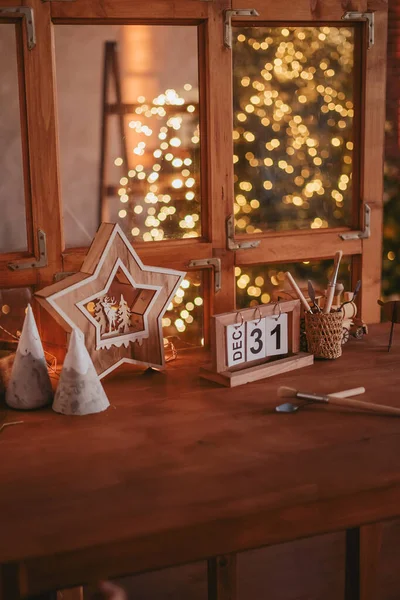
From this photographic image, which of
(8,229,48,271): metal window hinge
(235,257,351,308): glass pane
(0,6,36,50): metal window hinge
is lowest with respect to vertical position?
(235,257,351,308): glass pane

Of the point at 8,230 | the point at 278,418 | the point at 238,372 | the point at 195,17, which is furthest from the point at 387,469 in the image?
the point at 195,17

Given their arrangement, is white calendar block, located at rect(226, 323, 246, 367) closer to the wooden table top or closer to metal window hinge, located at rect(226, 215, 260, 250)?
the wooden table top

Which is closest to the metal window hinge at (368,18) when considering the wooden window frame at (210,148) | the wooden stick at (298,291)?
the wooden window frame at (210,148)

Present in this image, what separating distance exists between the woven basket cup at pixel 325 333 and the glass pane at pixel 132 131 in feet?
1.53

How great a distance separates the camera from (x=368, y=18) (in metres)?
2.28

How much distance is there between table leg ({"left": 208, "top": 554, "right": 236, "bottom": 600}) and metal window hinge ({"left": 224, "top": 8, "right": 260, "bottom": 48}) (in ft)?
4.59

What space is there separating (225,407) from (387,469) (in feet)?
1.43

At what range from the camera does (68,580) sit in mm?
1163

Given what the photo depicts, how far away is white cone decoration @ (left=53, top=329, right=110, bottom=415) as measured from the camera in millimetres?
1675

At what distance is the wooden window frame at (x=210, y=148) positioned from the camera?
1.98 meters

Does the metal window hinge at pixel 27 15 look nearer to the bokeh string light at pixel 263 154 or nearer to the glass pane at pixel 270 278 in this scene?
the bokeh string light at pixel 263 154

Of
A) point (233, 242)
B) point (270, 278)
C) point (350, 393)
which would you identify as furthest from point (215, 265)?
point (350, 393)

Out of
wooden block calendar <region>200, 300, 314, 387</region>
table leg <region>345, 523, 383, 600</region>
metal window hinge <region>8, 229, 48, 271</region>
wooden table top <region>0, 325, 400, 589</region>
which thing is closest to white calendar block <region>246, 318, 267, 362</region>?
wooden block calendar <region>200, 300, 314, 387</region>

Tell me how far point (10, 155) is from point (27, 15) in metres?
0.36
